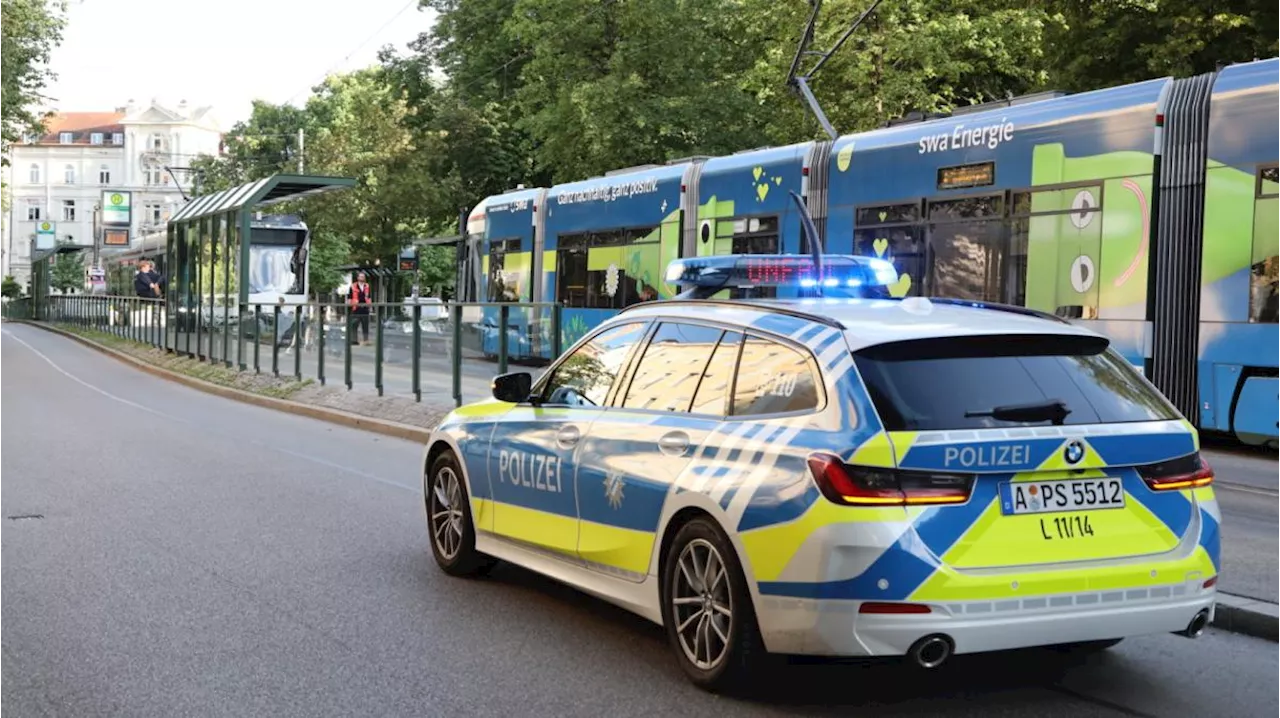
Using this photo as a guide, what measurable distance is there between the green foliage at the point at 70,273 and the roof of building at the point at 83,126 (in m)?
51.2

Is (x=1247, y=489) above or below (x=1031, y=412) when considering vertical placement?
below

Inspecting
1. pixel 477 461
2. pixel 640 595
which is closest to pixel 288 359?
pixel 477 461

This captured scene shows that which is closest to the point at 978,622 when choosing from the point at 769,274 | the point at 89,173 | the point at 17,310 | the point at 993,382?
the point at 993,382

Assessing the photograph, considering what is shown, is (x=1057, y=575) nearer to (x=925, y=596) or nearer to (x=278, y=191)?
(x=925, y=596)

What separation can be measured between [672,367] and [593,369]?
742 mm

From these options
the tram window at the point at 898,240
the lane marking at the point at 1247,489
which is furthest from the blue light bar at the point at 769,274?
the tram window at the point at 898,240

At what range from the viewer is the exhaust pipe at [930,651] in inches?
187

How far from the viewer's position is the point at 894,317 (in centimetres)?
546

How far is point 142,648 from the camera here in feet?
19.8

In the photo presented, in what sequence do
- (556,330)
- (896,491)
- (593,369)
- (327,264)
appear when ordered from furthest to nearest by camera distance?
1. (327,264)
2. (556,330)
3. (593,369)
4. (896,491)

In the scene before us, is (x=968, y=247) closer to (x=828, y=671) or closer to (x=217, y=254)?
(x=828, y=671)

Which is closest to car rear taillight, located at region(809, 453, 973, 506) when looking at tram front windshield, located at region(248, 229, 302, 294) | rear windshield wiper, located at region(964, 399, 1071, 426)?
rear windshield wiper, located at region(964, 399, 1071, 426)

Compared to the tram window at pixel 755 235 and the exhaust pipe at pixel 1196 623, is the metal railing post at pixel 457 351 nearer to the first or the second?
the tram window at pixel 755 235

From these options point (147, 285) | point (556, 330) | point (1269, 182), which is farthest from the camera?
point (147, 285)
